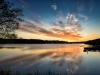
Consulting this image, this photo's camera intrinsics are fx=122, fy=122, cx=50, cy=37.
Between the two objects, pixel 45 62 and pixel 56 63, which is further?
pixel 45 62

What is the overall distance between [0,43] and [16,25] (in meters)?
2.81

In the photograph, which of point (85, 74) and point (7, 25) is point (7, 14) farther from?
point (85, 74)

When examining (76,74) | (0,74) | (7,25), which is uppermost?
(7,25)

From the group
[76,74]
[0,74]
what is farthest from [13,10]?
[76,74]

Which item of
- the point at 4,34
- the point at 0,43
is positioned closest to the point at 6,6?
the point at 4,34

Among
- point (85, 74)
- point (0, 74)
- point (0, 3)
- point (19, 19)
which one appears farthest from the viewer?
point (85, 74)

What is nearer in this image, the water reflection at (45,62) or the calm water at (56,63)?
the calm water at (56,63)

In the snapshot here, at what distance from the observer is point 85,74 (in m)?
17.6

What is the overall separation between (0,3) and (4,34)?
141 inches

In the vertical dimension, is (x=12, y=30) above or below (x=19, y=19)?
below

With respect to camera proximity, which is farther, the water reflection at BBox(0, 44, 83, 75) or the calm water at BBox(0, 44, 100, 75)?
the water reflection at BBox(0, 44, 83, 75)

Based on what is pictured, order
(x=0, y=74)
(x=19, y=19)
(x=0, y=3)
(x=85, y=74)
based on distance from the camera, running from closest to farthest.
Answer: (x=0, y=74) → (x=0, y=3) → (x=19, y=19) → (x=85, y=74)

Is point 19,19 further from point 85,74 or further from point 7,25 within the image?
point 85,74

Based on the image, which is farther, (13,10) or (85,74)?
(85,74)
